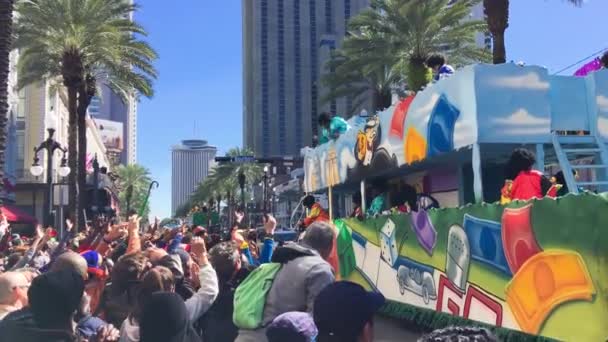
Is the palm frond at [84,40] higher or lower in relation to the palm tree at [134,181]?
higher

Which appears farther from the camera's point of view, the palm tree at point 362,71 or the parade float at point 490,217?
the palm tree at point 362,71

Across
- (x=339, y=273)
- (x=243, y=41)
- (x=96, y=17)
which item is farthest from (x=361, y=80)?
(x=243, y=41)

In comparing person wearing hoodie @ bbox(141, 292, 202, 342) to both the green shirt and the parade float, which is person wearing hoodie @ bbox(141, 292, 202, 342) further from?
the green shirt

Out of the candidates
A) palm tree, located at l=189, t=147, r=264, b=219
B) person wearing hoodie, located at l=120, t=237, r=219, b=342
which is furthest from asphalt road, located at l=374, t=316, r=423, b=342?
palm tree, located at l=189, t=147, r=264, b=219

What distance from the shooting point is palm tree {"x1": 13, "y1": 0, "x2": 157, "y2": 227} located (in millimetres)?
23656

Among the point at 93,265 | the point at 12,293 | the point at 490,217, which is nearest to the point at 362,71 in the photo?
the point at 490,217

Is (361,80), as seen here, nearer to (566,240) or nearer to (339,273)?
(339,273)

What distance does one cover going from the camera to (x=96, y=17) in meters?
24.2

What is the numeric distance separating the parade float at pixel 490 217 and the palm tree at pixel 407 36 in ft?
32.4

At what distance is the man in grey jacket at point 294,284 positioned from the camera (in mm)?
4102

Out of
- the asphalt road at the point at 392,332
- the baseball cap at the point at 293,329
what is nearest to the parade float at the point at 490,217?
the asphalt road at the point at 392,332

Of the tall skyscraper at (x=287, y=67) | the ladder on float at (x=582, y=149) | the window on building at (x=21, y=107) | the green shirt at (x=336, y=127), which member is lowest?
the ladder on float at (x=582, y=149)

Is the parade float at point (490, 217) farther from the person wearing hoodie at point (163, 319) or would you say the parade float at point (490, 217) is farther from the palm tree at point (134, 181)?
the palm tree at point (134, 181)

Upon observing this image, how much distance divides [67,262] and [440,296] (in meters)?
5.79
